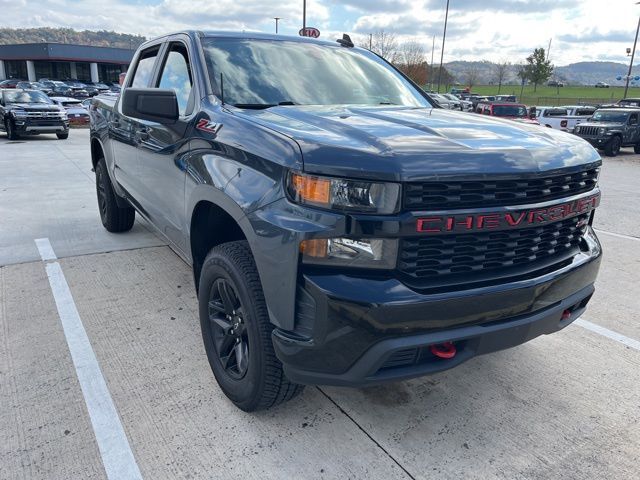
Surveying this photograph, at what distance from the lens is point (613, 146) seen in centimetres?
1755

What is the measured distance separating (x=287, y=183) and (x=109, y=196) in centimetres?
399

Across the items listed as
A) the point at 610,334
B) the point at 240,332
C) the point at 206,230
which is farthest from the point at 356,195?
the point at 610,334

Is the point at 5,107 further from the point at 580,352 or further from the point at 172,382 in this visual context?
the point at 580,352

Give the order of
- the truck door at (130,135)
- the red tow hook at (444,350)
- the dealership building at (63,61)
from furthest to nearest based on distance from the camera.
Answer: the dealership building at (63,61), the truck door at (130,135), the red tow hook at (444,350)

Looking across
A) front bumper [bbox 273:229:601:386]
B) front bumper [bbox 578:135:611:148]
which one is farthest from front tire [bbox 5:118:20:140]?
front bumper [bbox 578:135:611:148]

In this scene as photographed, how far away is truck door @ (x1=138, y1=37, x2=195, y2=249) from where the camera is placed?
3057 mm

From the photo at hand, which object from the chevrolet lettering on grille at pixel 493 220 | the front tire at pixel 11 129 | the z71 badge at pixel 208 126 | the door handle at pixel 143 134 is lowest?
the front tire at pixel 11 129

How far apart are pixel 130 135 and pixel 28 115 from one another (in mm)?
13444

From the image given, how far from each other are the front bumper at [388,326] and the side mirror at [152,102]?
4.80ft

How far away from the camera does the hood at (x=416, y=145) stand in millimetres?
2000

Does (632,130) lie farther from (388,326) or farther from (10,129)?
(10,129)

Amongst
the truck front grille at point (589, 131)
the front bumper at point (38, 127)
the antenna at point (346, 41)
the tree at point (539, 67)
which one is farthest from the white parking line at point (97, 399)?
the tree at point (539, 67)

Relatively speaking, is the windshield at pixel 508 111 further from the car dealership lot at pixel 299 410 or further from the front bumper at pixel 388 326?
the front bumper at pixel 388 326

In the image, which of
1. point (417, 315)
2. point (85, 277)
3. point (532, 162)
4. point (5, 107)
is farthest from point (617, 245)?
point (5, 107)
